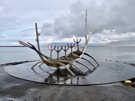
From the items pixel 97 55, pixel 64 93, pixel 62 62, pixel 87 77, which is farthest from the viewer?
pixel 97 55

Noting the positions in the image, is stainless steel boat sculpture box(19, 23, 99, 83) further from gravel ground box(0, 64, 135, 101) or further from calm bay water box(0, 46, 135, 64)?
calm bay water box(0, 46, 135, 64)

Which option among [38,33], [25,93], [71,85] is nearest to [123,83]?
[71,85]

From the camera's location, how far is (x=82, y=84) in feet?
19.0

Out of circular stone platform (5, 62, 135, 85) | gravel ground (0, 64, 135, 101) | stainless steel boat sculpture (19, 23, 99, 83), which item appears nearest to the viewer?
gravel ground (0, 64, 135, 101)

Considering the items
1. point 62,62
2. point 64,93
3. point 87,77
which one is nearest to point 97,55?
point 62,62

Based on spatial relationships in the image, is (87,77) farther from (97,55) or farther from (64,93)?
(97,55)

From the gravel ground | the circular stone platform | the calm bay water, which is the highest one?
the gravel ground

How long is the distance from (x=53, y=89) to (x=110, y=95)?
6.89ft

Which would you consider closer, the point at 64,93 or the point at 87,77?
the point at 64,93

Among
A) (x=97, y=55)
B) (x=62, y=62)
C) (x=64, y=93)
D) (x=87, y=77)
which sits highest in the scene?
(x=62, y=62)

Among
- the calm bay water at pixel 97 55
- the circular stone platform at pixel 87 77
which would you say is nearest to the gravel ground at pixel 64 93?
the circular stone platform at pixel 87 77

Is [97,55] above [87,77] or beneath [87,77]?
beneath

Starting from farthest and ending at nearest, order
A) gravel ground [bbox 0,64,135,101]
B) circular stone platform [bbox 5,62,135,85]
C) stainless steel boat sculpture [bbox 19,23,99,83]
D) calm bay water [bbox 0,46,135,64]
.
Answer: calm bay water [bbox 0,46,135,64]
stainless steel boat sculpture [bbox 19,23,99,83]
circular stone platform [bbox 5,62,135,85]
gravel ground [bbox 0,64,135,101]

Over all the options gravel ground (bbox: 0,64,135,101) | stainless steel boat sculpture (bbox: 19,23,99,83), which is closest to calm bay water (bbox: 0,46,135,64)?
stainless steel boat sculpture (bbox: 19,23,99,83)
